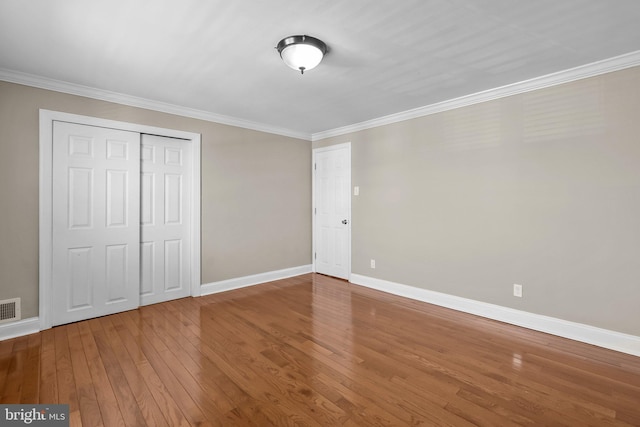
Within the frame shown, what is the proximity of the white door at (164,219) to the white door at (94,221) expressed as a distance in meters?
0.14

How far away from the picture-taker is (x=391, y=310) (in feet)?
11.6

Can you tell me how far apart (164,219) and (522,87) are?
444 cm

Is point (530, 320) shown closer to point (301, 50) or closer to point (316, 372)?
point (316, 372)

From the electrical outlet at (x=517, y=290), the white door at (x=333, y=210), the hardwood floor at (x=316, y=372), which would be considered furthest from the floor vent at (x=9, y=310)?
the electrical outlet at (x=517, y=290)

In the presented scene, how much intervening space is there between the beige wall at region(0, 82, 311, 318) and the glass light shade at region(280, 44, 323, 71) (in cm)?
223

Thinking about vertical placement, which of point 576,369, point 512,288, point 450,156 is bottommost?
point 576,369

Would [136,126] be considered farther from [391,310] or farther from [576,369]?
[576,369]

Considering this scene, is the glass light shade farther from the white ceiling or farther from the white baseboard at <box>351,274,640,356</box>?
the white baseboard at <box>351,274,640,356</box>

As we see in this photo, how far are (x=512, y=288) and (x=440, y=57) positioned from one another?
2.47 metres

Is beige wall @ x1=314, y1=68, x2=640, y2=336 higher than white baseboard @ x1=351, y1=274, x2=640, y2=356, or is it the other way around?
beige wall @ x1=314, y1=68, x2=640, y2=336

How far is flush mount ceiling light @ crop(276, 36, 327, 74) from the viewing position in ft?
7.29

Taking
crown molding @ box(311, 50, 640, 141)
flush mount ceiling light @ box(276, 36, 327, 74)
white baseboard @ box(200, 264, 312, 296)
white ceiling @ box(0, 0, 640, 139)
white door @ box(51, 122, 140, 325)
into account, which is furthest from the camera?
white baseboard @ box(200, 264, 312, 296)

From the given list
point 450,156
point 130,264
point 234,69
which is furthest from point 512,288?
point 130,264

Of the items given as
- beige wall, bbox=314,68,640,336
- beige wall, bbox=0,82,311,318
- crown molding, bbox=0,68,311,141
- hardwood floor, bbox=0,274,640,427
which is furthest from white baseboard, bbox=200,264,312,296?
crown molding, bbox=0,68,311,141
